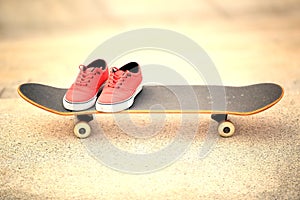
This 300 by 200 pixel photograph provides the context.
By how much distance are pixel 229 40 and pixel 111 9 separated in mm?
1380

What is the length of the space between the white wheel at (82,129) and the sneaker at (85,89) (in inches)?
3.3

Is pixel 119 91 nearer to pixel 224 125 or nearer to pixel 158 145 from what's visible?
pixel 158 145

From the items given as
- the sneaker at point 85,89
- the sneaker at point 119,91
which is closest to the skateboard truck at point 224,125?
the sneaker at point 119,91

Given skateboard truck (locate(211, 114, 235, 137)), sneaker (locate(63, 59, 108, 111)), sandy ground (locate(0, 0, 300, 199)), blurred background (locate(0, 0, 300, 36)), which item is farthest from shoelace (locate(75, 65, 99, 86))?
blurred background (locate(0, 0, 300, 36))

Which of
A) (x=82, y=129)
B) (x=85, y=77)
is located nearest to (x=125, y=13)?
(x=85, y=77)

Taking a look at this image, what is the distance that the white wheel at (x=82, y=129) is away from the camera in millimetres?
2197

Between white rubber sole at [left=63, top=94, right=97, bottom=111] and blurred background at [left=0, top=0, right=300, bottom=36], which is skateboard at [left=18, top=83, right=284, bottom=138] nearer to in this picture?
white rubber sole at [left=63, top=94, right=97, bottom=111]

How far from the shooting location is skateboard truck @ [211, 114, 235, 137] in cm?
218

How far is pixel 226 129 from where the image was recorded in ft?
7.19

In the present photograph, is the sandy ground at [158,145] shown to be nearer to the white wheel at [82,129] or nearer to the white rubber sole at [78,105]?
the white wheel at [82,129]

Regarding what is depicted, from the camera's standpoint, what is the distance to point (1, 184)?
6.13 ft

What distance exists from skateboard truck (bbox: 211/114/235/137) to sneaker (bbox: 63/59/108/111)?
0.56 metres

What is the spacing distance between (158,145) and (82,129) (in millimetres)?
358

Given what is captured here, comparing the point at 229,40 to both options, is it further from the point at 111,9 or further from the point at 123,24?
the point at 111,9
